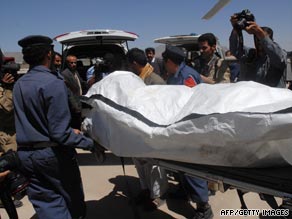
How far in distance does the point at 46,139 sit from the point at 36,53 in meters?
0.60

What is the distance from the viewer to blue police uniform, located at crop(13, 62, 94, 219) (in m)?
2.26

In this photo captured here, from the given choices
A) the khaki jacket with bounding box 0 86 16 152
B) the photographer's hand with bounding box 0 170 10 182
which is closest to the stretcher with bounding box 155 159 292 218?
the photographer's hand with bounding box 0 170 10 182

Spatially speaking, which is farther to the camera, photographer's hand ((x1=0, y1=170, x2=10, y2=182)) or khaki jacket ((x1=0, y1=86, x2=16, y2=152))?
khaki jacket ((x1=0, y1=86, x2=16, y2=152))

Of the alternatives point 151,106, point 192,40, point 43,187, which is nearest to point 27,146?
point 43,187

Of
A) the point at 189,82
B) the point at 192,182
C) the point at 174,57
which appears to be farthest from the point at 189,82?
the point at 192,182

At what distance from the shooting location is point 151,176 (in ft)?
10.9

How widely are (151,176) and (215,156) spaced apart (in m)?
1.63

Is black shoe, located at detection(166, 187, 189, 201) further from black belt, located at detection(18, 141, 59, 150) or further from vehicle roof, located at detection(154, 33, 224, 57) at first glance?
vehicle roof, located at detection(154, 33, 224, 57)

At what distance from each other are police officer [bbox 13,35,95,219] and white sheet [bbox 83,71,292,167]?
292mm

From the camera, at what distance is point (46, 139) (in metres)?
2.32

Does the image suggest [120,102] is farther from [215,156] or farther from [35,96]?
[215,156]

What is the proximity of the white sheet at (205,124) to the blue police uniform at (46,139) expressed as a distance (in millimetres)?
286

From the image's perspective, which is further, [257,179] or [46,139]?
[46,139]

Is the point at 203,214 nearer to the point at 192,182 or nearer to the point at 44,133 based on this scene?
the point at 192,182
